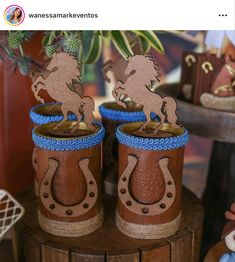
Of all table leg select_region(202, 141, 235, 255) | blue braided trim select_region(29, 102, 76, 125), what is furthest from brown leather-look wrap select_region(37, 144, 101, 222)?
table leg select_region(202, 141, 235, 255)

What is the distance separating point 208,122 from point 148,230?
0.33 m

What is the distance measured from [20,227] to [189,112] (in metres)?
0.51

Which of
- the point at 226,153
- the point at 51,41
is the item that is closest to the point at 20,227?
the point at 51,41

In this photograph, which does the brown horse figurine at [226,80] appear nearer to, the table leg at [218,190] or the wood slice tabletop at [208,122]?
the wood slice tabletop at [208,122]

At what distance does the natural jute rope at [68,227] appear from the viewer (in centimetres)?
86

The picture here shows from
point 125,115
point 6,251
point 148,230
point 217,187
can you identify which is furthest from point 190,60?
point 6,251

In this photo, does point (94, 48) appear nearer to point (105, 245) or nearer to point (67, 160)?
point (67, 160)

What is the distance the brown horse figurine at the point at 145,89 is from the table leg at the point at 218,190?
572 millimetres

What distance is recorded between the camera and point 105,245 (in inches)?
33.0

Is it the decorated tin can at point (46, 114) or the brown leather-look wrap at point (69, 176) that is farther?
the decorated tin can at point (46, 114)
